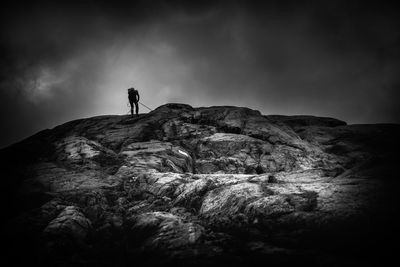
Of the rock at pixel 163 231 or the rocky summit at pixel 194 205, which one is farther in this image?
the rock at pixel 163 231

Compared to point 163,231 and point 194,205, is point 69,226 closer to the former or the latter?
point 163,231

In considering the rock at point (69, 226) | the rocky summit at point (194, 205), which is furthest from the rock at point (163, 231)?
the rock at point (69, 226)

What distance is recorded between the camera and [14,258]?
536 inches

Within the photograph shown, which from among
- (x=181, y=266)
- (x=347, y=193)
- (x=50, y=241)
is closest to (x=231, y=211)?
(x=181, y=266)

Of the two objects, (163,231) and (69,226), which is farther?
(69,226)

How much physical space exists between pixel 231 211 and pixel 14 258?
11917 mm

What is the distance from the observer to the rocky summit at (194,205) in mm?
12781

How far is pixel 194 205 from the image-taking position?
18.3 metres

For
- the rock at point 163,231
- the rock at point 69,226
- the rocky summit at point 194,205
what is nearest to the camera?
the rocky summit at point 194,205

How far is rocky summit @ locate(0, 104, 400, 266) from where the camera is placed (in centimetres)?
1278

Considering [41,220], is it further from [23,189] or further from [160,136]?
[160,136]

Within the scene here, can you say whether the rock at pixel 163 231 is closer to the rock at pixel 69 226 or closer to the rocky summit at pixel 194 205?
the rocky summit at pixel 194 205

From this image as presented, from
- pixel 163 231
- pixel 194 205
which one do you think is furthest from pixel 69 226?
pixel 194 205

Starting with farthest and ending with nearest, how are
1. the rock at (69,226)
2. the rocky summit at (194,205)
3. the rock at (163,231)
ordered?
the rock at (69,226) < the rock at (163,231) < the rocky summit at (194,205)
